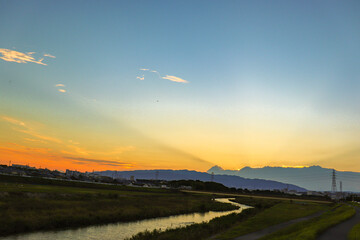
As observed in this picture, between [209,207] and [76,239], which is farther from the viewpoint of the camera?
[209,207]

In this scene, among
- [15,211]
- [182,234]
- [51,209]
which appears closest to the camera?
[182,234]

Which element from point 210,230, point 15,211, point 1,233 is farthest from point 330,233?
point 15,211

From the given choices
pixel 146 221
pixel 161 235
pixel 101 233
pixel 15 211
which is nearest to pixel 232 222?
pixel 146 221

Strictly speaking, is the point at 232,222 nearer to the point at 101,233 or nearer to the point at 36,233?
the point at 101,233

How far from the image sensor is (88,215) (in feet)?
170

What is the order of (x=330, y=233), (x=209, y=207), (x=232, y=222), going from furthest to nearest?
(x=209, y=207)
(x=232, y=222)
(x=330, y=233)

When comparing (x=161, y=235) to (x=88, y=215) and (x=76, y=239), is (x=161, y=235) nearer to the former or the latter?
(x=76, y=239)

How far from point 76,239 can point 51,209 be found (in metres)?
16.1

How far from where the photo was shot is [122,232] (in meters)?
45.3

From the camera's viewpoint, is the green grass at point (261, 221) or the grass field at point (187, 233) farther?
the green grass at point (261, 221)

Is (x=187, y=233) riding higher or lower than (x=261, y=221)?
lower

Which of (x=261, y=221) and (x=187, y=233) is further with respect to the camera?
(x=261, y=221)

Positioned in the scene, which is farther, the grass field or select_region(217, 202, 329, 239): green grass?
select_region(217, 202, 329, 239): green grass

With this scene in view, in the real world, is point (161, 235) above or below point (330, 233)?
below
